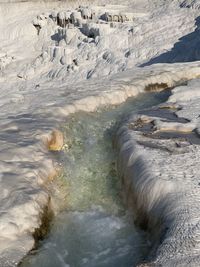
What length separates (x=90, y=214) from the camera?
8648mm

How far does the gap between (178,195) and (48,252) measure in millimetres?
2424

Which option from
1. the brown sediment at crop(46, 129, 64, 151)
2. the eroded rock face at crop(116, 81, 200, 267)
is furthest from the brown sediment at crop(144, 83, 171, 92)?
the brown sediment at crop(46, 129, 64, 151)

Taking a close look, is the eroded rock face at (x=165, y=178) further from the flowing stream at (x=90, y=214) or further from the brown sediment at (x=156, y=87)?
the brown sediment at (x=156, y=87)

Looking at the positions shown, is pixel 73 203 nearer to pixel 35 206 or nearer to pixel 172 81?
pixel 35 206

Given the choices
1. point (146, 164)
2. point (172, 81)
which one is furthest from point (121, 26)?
point (146, 164)

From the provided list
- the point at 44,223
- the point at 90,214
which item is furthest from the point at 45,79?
the point at 44,223

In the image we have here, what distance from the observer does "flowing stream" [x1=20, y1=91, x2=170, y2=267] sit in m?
7.20

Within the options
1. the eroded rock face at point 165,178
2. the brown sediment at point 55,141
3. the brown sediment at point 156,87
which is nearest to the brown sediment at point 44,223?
the eroded rock face at point 165,178

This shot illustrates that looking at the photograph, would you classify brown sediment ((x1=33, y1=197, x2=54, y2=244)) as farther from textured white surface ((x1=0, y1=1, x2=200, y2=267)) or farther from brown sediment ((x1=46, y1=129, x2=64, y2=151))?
brown sediment ((x1=46, y1=129, x2=64, y2=151))

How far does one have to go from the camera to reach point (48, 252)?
7.36 meters

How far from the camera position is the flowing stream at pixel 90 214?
284 inches

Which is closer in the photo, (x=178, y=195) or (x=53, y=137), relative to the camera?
(x=178, y=195)

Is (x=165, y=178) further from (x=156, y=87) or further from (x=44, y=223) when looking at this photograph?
(x=156, y=87)

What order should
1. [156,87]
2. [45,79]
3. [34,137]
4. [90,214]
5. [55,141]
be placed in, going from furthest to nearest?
[45,79] < [156,87] < [55,141] < [34,137] < [90,214]
